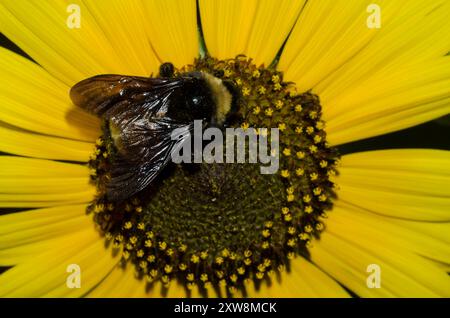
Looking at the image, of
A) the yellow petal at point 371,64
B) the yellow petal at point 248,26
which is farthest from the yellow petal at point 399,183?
the yellow petal at point 248,26

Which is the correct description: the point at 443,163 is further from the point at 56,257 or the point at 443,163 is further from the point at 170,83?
the point at 56,257

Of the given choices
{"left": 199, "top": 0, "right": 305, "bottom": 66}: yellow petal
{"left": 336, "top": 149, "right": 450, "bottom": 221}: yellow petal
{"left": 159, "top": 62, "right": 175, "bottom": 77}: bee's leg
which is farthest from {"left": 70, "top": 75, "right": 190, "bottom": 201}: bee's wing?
{"left": 336, "top": 149, "right": 450, "bottom": 221}: yellow petal

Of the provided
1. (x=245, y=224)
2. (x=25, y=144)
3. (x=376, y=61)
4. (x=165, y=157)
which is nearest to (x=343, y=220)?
(x=245, y=224)

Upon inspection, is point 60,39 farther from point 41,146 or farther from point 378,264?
point 378,264

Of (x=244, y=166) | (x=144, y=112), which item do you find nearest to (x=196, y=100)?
(x=144, y=112)

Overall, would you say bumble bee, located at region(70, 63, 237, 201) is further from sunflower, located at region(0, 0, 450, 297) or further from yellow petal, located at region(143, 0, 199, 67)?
yellow petal, located at region(143, 0, 199, 67)
